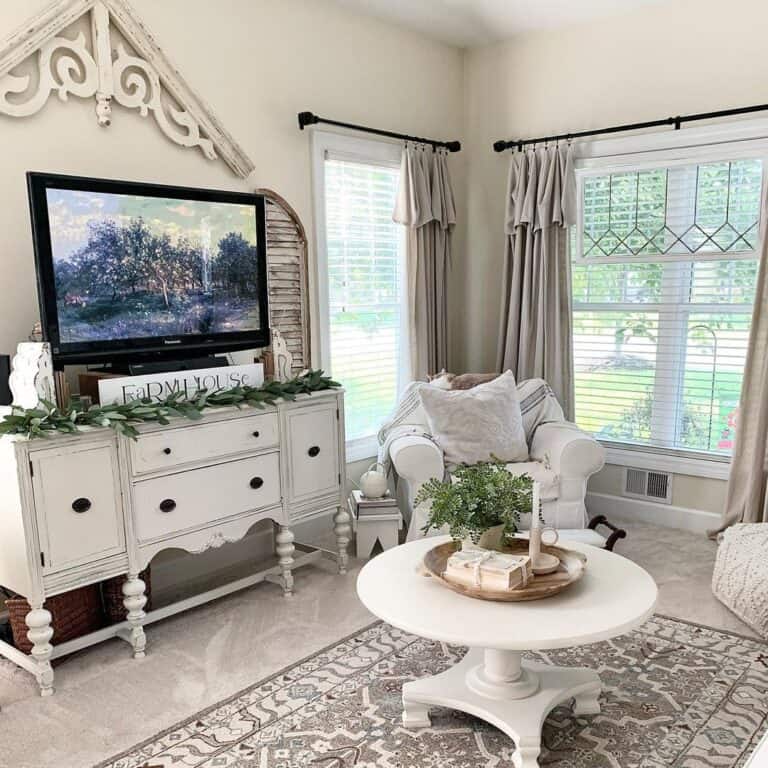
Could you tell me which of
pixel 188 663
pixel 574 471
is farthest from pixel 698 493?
pixel 188 663

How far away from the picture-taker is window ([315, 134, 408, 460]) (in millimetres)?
4000

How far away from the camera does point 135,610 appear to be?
271 centimetres

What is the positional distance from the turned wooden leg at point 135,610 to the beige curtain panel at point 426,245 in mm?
2196

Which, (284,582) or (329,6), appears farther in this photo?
(329,6)

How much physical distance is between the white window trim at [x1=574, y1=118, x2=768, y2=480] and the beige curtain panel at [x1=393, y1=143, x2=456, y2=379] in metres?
0.80

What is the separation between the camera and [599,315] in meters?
4.37

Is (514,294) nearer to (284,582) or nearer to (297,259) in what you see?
(297,259)

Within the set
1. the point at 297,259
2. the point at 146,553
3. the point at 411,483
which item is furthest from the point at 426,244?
the point at 146,553

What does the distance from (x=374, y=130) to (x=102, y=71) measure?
1.58 m

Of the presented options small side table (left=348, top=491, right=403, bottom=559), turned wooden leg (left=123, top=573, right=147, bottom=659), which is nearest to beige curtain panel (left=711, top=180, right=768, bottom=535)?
small side table (left=348, top=491, right=403, bottom=559)

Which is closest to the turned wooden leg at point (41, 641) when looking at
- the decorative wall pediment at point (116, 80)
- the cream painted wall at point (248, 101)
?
the cream painted wall at point (248, 101)

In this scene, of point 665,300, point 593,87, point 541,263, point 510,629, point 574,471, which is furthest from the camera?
point 541,263

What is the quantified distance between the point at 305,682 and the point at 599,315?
109 inches

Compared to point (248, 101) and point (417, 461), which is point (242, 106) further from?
point (417, 461)
